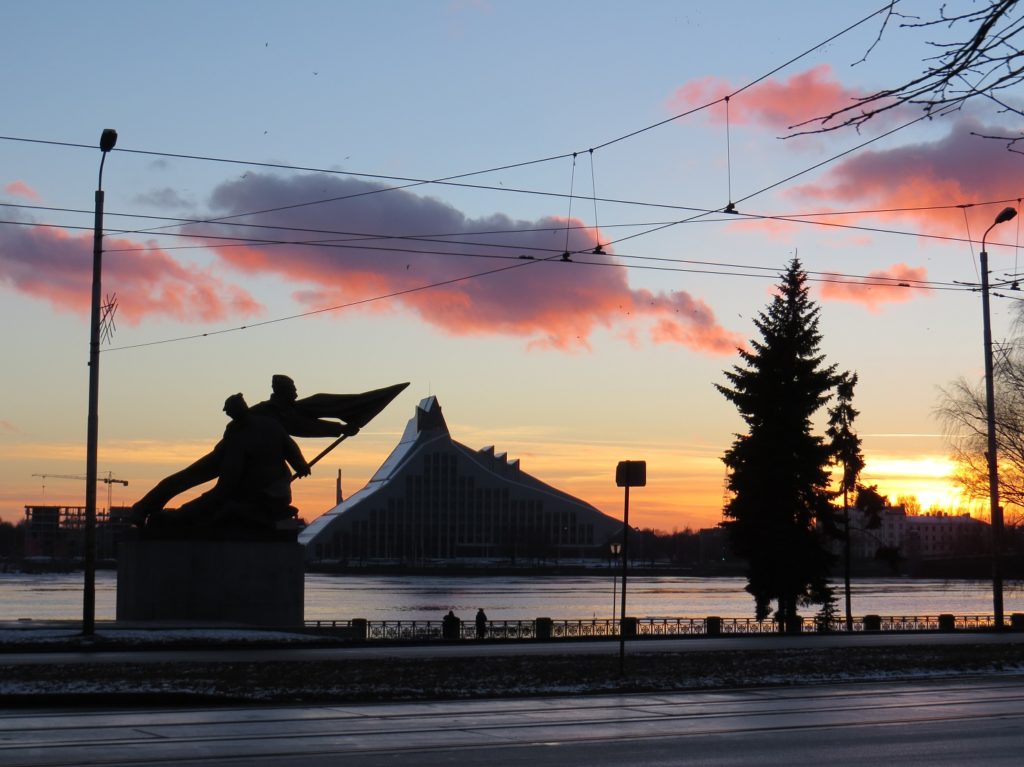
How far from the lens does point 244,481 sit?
31.7 metres

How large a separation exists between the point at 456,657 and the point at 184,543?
393 inches

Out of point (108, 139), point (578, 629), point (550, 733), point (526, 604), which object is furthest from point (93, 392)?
point (526, 604)

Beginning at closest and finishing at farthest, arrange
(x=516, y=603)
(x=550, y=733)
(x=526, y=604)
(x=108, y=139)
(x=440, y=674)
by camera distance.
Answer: (x=550, y=733) → (x=440, y=674) → (x=108, y=139) → (x=526, y=604) → (x=516, y=603)

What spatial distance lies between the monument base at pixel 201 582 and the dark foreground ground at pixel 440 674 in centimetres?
568

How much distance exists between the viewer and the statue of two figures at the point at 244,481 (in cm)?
3075

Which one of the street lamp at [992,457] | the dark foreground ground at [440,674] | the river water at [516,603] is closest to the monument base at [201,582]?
the dark foreground ground at [440,674]

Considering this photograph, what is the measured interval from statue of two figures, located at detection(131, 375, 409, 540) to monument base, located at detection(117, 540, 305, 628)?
357mm

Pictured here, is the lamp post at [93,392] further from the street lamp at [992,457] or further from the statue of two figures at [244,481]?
the street lamp at [992,457]

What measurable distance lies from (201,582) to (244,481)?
2.65m

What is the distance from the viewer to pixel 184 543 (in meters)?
30.3

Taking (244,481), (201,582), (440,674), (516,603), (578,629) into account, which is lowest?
(516,603)

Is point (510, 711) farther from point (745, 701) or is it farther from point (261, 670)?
point (261, 670)

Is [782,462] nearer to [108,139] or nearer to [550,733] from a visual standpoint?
[108,139]

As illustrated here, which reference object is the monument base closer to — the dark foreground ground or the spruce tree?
→ the dark foreground ground
